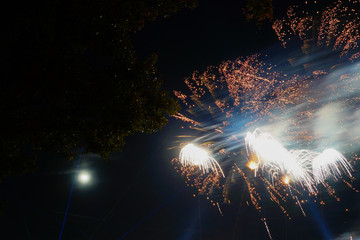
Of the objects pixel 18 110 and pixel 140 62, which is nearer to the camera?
pixel 18 110

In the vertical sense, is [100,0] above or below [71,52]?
above

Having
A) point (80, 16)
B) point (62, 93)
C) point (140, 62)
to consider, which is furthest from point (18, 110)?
point (140, 62)

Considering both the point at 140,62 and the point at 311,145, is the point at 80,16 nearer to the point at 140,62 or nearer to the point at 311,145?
the point at 140,62

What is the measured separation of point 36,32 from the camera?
146 inches

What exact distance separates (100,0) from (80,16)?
2.37 ft

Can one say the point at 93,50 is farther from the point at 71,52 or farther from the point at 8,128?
the point at 8,128

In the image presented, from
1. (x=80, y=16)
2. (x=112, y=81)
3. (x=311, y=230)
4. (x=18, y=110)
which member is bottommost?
(x=311, y=230)

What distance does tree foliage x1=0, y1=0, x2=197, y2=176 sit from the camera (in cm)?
367

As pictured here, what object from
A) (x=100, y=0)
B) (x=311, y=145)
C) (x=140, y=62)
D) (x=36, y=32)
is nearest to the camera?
(x=36, y=32)

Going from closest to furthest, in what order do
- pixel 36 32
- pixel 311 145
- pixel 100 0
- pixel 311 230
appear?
pixel 36 32 < pixel 100 0 < pixel 311 145 < pixel 311 230

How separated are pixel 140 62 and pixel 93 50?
1.06m

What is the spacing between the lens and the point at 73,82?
4113 millimetres

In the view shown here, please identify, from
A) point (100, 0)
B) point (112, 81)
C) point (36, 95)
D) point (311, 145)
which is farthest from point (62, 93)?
point (311, 145)

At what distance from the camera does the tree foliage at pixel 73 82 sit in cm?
367
